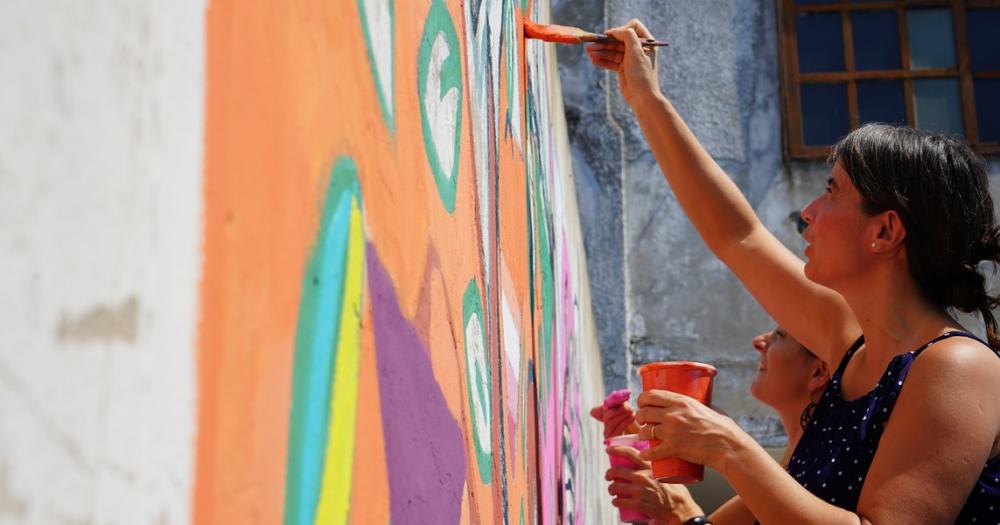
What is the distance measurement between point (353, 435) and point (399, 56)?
40 centimetres

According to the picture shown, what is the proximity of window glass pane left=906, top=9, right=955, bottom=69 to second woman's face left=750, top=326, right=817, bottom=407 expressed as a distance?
17.3 ft

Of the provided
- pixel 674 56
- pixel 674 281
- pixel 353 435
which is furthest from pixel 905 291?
pixel 674 56

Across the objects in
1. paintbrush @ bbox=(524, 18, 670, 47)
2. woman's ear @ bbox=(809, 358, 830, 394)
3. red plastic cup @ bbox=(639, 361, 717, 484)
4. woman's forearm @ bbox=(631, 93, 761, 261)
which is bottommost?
woman's ear @ bbox=(809, 358, 830, 394)

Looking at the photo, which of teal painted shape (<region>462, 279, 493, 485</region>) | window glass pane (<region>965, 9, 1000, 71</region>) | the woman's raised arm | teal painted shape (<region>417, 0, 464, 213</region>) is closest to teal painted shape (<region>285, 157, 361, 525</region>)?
teal painted shape (<region>417, 0, 464, 213</region>)

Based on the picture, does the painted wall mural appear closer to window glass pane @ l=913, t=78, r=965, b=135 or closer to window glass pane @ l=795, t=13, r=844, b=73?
window glass pane @ l=795, t=13, r=844, b=73

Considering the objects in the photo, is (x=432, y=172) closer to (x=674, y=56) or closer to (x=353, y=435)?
(x=353, y=435)

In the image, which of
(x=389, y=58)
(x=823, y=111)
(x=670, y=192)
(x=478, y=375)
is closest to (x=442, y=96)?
(x=389, y=58)

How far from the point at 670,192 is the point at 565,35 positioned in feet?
15.9

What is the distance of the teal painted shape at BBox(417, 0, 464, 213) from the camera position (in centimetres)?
120

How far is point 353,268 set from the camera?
857 millimetres

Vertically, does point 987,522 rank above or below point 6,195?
below

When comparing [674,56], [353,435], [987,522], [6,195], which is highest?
[674,56]

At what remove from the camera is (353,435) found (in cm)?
84

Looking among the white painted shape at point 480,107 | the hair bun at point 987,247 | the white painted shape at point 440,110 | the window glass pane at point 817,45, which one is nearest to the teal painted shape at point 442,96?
the white painted shape at point 440,110
